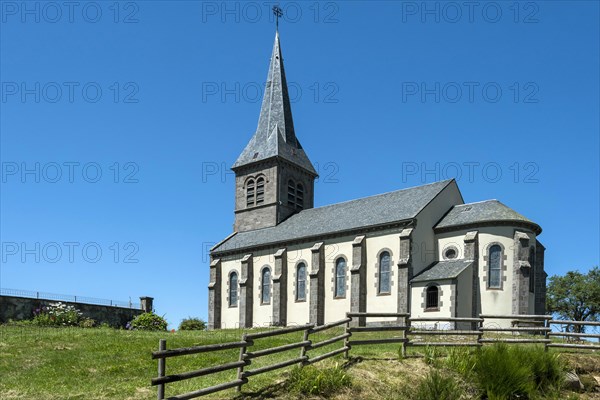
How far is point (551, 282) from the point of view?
58688 millimetres

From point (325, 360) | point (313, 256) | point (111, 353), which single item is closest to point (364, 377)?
point (325, 360)

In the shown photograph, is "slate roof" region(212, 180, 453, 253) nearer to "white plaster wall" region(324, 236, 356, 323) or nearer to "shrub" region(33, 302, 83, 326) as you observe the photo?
"white plaster wall" region(324, 236, 356, 323)

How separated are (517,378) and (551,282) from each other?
47142mm

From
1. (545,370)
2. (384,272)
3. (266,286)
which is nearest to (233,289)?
(266,286)

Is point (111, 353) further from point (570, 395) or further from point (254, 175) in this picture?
point (254, 175)

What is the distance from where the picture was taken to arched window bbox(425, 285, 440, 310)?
3362 cm

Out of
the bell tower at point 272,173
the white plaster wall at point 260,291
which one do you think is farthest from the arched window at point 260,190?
the white plaster wall at point 260,291

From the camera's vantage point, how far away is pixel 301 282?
134 feet

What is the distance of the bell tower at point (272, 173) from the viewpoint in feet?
158

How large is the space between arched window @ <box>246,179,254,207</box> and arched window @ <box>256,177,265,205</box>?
26.8 inches

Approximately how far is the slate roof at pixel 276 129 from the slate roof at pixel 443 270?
18.0m

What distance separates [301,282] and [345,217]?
561cm

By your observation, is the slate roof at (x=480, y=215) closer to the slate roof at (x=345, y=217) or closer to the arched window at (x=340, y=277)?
the slate roof at (x=345, y=217)

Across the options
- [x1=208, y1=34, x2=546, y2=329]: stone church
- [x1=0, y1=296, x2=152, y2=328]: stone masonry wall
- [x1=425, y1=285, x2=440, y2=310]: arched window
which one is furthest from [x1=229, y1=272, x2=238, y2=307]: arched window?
[x1=425, y1=285, x2=440, y2=310]: arched window
